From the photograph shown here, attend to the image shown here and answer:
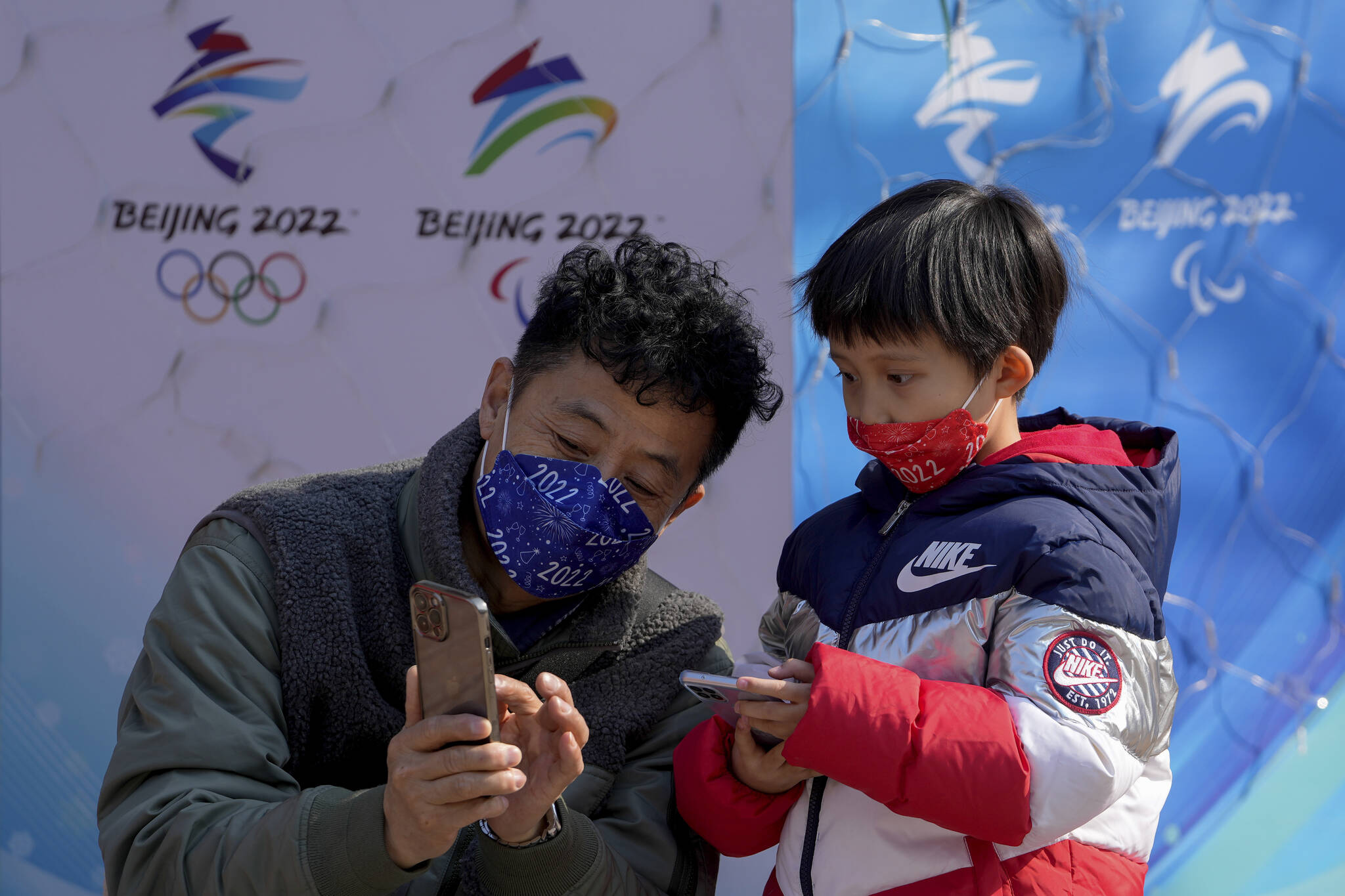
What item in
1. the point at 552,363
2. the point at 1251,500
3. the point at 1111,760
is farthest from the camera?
the point at 1251,500

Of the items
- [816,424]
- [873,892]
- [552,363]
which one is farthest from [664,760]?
[816,424]

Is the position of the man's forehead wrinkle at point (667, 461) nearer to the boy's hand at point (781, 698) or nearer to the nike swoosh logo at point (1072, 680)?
the boy's hand at point (781, 698)

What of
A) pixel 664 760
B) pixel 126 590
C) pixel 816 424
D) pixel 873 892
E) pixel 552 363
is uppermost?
pixel 552 363

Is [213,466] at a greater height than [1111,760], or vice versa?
[1111,760]

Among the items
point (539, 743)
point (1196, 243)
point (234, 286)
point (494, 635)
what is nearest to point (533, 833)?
point (539, 743)

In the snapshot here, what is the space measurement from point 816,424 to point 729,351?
0.47m

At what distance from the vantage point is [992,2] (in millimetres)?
1470

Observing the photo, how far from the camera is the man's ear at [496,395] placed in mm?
1099

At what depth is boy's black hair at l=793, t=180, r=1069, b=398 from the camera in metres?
0.88

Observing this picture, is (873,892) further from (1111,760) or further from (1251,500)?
(1251,500)

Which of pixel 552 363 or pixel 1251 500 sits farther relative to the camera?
pixel 1251 500

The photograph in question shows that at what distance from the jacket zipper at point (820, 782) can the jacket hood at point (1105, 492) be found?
0.23 ft

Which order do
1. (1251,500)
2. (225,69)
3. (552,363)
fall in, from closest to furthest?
(552,363), (225,69), (1251,500)

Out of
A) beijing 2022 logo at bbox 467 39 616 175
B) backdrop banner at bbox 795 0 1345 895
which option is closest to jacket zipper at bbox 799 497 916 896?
backdrop banner at bbox 795 0 1345 895
